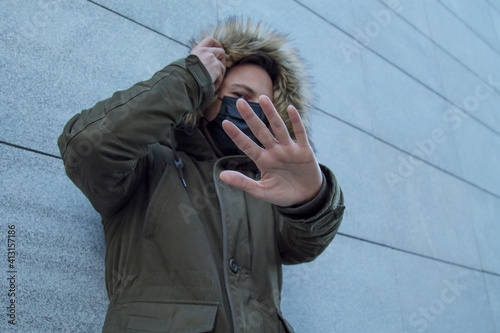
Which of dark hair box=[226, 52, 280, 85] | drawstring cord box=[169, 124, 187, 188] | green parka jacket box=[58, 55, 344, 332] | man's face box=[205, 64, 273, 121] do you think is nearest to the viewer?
green parka jacket box=[58, 55, 344, 332]

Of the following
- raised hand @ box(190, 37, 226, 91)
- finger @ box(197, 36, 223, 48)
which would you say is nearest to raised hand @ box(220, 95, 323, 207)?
raised hand @ box(190, 37, 226, 91)

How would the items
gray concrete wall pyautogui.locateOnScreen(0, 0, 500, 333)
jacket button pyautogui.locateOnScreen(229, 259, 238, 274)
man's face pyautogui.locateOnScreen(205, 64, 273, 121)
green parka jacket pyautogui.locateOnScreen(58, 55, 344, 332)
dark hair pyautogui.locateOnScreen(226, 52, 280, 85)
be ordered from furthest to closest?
1. dark hair pyautogui.locateOnScreen(226, 52, 280, 85)
2. man's face pyautogui.locateOnScreen(205, 64, 273, 121)
3. gray concrete wall pyautogui.locateOnScreen(0, 0, 500, 333)
4. jacket button pyautogui.locateOnScreen(229, 259, 238, 274)
5. green parka jacket pyautogui.locateOnScreen(58, 55, 344, 332)

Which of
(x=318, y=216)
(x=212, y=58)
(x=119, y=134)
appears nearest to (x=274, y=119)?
(x=318, y=216)

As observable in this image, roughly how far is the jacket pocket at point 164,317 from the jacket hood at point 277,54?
1227 millimetres

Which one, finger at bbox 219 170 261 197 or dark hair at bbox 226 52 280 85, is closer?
finger at bbox 219 170 261 197

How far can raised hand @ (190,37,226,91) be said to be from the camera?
2018 millimetres

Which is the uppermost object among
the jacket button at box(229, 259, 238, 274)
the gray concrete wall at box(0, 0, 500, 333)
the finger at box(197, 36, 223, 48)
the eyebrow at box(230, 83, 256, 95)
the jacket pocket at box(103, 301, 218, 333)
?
the finger at box(197, 36, 223, 48)

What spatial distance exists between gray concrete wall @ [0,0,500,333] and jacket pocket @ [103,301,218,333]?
50 centimetres

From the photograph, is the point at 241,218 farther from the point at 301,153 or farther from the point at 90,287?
the point at 90,287

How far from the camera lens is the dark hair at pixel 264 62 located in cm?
249

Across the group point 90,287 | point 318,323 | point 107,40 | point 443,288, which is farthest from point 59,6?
point 443,288

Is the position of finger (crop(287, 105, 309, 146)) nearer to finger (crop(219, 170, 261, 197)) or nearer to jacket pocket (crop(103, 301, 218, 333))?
finger (crop(219, 170, 261, 197))

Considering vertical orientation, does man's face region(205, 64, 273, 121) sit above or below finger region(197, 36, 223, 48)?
below

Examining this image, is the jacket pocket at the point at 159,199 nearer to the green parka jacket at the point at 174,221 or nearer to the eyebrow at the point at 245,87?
the green parka jacket at the point at 174,221
